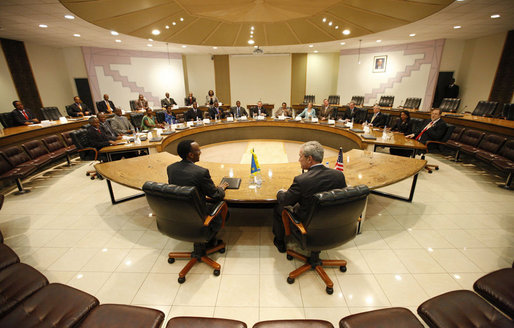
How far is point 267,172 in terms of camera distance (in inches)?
118

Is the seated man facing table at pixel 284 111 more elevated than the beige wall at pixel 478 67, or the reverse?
the beige wall at pixel 478 67

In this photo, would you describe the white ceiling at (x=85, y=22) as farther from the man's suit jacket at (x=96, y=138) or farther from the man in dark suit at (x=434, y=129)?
the man's suit jacket at (x=96, y=138)

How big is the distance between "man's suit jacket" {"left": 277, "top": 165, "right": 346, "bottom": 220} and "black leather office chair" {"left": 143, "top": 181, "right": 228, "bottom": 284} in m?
0.76

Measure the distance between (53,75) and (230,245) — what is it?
10.6 m

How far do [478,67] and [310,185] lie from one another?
33.3 feet

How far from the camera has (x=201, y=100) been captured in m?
12.4

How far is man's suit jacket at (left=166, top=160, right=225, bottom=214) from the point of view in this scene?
2.11 m

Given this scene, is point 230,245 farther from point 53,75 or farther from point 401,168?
point 53,75

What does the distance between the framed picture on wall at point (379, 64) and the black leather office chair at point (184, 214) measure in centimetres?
1069

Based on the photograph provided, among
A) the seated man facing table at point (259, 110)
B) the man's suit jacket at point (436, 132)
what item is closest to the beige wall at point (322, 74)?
the seated man facing table at point (259, 110)

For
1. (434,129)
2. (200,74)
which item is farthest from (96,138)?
(200,74)

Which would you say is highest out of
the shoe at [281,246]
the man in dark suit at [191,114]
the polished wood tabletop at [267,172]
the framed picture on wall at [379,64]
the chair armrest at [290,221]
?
the framed picture on wall at [379,64]

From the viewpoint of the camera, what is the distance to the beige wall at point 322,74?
12242 mm

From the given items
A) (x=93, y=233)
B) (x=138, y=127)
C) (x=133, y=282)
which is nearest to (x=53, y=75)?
(x=138, y=127)
